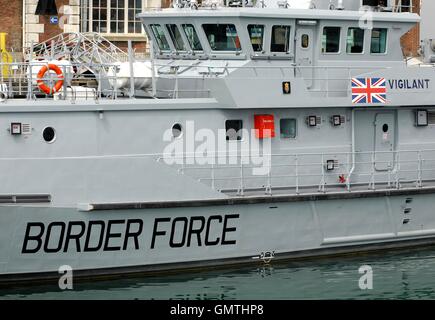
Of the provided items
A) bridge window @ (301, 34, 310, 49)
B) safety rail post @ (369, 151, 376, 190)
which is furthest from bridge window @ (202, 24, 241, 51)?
safety rail post @ (369, 151, 376, 190)

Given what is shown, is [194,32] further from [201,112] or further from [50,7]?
[50,7]

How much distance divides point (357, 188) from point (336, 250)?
4.07 ft

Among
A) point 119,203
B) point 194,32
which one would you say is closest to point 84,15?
point 194,32

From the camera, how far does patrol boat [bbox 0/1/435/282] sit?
58.0 feet

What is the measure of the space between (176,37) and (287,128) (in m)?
2.77

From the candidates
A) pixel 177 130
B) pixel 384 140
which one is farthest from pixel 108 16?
pixel 177 130

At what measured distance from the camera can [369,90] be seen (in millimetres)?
20047

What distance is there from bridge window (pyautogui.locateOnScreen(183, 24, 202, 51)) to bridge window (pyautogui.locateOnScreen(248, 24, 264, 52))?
39.6 inches

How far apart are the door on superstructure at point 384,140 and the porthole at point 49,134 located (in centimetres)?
643

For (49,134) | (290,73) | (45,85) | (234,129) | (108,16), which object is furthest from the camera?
(108,16)

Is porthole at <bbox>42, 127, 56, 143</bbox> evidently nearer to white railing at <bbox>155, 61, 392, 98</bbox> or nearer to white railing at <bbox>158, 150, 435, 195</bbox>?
white railing at <bbox>158, 150, 435, 195</bbox>

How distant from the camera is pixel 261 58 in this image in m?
19.8

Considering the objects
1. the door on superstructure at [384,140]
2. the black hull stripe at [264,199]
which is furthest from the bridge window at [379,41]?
the black hull stripe at [264,199]

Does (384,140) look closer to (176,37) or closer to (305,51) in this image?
(305,51)
